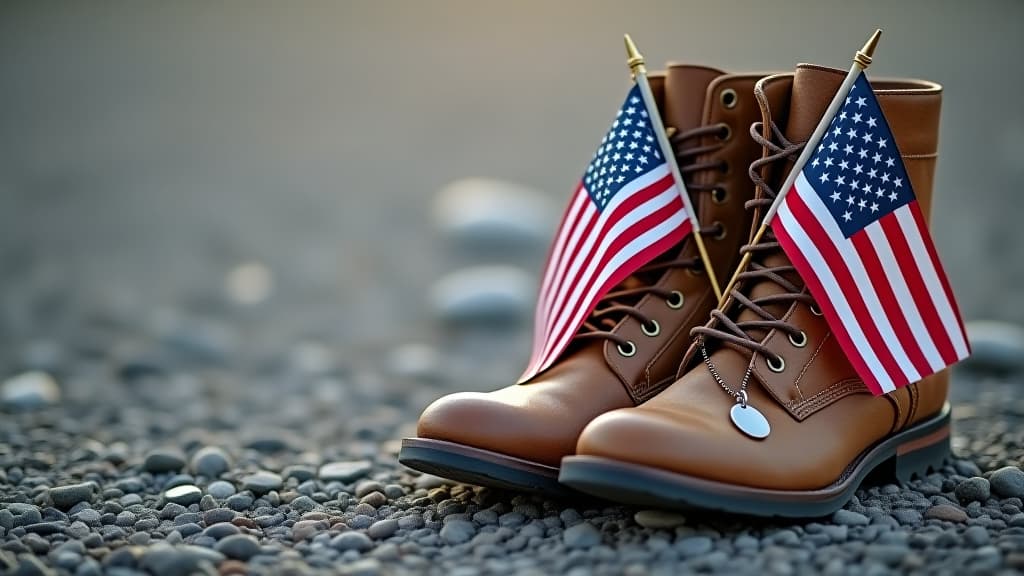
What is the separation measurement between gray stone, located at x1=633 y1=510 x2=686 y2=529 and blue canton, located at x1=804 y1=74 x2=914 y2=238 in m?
0.78

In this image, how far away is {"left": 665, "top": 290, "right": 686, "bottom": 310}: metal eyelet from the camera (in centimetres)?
293

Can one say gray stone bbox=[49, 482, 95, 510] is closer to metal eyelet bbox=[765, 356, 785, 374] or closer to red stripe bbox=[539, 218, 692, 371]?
red stripe bbox=[539, 218, 692, 371]

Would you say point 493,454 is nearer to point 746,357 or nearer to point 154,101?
point 746,357

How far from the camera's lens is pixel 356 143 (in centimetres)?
979

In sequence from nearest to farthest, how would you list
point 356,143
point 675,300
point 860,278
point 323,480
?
point 860,278
point 675,300
point 323,480
point 356,143

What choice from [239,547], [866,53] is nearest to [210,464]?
[239,547]

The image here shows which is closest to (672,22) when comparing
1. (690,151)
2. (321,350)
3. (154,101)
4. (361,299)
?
(154,101)

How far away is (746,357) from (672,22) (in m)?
10.9

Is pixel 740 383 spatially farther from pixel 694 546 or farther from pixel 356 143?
pixel 356 143

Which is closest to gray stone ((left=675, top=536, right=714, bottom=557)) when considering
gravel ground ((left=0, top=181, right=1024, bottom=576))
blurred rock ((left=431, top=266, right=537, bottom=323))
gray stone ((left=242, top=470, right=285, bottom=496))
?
gravel ground ((left=0, top=181, right=1024, bottom=576))

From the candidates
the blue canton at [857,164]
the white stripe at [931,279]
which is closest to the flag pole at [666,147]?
the blue canton at [857,164]

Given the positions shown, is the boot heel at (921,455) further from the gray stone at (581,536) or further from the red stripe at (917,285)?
the gray stone at (581,536)

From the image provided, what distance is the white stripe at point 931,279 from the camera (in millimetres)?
2738

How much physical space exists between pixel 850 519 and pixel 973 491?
1.50 ft
